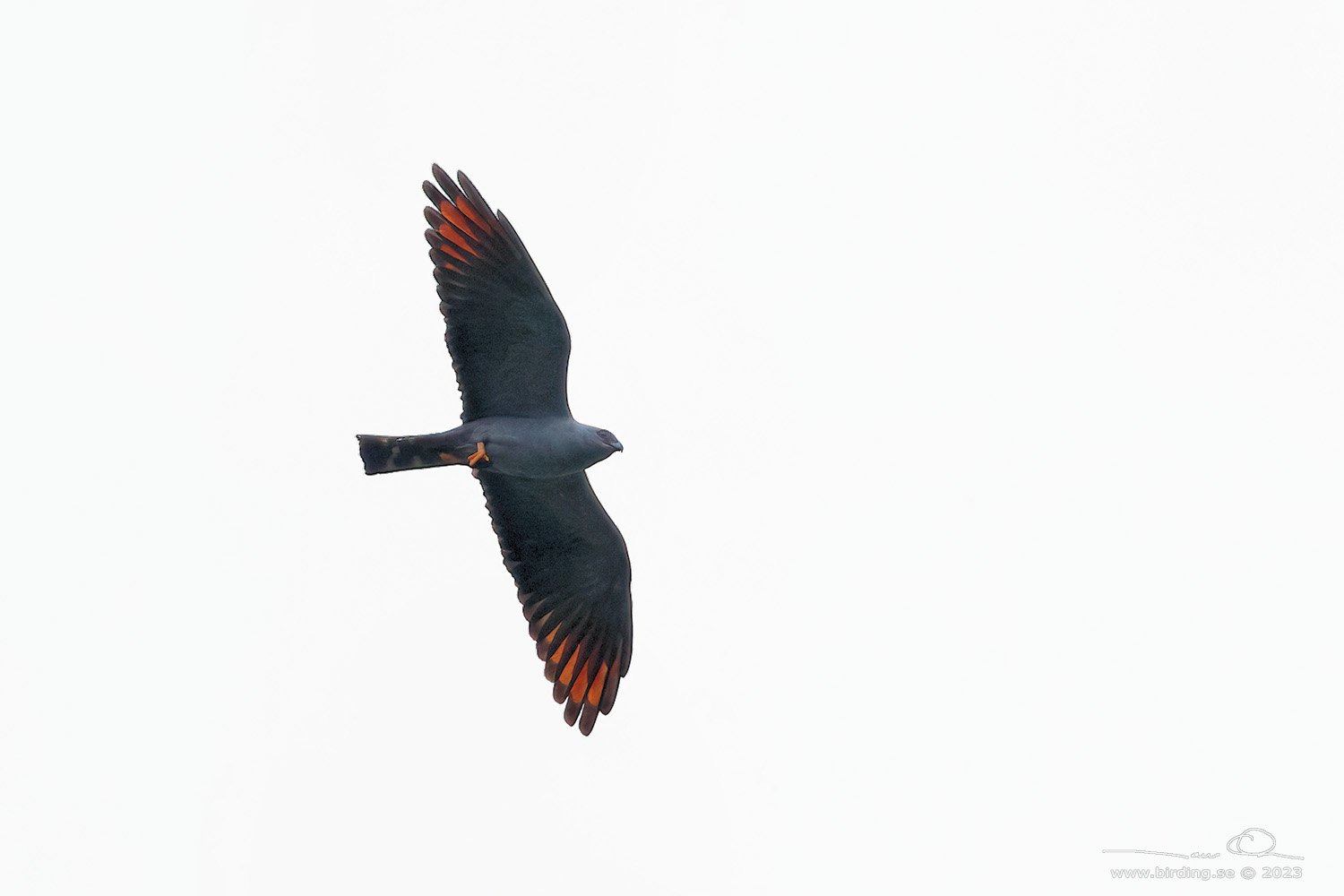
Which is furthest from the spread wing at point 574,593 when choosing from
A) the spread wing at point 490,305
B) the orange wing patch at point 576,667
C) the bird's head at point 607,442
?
the spread wing at point 490,305

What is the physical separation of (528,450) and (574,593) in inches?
77.9

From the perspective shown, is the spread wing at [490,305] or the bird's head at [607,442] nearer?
the spread wing at [490,305]

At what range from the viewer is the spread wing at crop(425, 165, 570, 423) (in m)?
16.2

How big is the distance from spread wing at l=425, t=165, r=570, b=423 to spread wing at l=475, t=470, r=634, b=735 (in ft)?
4.26

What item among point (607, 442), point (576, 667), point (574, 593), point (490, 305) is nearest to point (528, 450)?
point (607, 442)

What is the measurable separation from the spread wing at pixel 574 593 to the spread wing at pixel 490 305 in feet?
4.26

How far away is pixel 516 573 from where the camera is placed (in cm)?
1780

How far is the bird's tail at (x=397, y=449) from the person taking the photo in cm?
1666

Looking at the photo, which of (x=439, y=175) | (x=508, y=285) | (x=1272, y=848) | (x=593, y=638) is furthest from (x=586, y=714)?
(x=1272, y=848)

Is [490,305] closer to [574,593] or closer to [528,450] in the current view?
[528,450]

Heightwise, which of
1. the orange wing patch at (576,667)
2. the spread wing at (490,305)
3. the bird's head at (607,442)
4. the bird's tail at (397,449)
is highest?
the spread wing at (490,305)

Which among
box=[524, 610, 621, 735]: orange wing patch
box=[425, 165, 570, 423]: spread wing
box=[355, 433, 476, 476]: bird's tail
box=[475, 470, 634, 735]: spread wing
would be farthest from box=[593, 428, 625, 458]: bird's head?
box=[524, 610, 621, 735]: orange wing patch

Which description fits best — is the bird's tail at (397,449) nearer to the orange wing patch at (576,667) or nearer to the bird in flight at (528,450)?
the bird in flight at (528,450)

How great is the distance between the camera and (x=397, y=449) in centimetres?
1666
